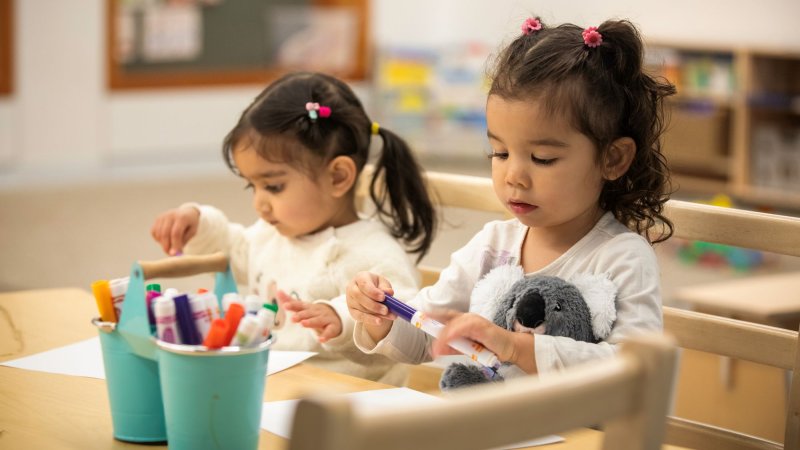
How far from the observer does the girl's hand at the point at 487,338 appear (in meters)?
1.08

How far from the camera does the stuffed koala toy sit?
121 cm

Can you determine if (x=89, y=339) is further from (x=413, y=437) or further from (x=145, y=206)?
(x=145, y=206)

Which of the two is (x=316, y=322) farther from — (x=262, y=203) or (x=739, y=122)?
(x=739, y=122)

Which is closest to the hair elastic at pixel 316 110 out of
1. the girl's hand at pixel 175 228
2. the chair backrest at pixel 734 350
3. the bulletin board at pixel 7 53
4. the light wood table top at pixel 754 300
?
the girl's hand at pixel 175 228

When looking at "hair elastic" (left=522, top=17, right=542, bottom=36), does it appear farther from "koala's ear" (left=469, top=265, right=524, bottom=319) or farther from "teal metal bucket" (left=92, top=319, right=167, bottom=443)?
"teal metal bucket" (left=92, top=319, right=167, bottom=443)

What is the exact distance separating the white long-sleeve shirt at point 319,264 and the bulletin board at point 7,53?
158 inches

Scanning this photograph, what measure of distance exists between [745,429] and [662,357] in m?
1.79

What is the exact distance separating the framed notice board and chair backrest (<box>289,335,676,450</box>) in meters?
5.44

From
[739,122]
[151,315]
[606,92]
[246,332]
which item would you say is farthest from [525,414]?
[739,122]

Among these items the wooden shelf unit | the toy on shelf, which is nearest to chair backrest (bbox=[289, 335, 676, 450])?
the toy on shelf

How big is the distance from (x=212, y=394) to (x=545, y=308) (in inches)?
17.2

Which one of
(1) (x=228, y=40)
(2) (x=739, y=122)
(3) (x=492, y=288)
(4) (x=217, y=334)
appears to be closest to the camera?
(4) (x=217, y=334)

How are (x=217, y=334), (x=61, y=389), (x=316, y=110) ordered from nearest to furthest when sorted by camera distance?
(x=217, y=334) < (x=61, y=389) < (x=316, y=110)

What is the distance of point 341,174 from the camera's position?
5.49ft
